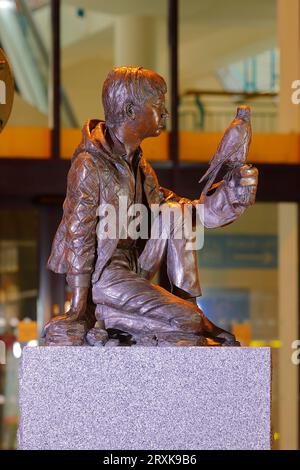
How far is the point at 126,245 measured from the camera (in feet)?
12.1

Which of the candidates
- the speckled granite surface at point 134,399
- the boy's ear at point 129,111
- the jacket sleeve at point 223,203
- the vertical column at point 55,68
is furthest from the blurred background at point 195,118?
the speckled granite surface at point 134,399

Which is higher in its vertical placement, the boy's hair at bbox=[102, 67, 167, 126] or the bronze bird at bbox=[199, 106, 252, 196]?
the boy's hair at bbox=[102, 67, 167, 126]

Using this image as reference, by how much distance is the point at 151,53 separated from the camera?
7.28 meters

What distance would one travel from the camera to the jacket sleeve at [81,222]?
3.54m

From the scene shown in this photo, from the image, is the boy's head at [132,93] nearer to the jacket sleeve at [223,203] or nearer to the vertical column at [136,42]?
the jacket sleeve at [223,203]

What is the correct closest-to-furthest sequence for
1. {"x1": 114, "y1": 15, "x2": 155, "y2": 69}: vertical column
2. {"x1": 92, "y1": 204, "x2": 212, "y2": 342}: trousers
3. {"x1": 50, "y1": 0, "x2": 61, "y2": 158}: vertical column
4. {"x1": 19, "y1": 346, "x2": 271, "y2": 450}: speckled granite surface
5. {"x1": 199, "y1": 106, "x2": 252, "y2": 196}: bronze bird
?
{"x1": 19, "y1": 346, "x2": 271, "y2": 450}: speckled granite surface, {"x1": 92, "y1": 204, "x2": 212, "y2": 342}: trousers, {"x1": 199, "y1": 106, "x2": 252, "y2": 196}: bronze bird, {"x1": 50, "y1": 0, "x2": 61, "y2": 158}: vertical column, {"x1": 114, "y1": 15, "x2": 155, "y2": 69}: vertical column

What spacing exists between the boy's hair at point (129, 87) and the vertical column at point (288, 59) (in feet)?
12.5

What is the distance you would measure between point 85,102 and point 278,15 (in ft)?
4.73

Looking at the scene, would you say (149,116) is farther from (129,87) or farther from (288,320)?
(288,320)

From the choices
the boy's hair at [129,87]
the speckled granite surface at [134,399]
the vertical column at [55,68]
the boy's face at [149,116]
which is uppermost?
the vertical column at [55,68]

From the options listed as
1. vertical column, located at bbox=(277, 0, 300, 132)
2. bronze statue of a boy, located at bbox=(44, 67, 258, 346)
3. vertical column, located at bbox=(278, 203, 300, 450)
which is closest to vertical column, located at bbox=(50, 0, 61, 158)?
vertical column, located at bbox=(277, 0, 300, 132)

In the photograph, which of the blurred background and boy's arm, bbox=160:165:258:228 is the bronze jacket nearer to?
boy's arm, bbox=160:165:258:228

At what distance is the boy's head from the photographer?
11.8 ft
